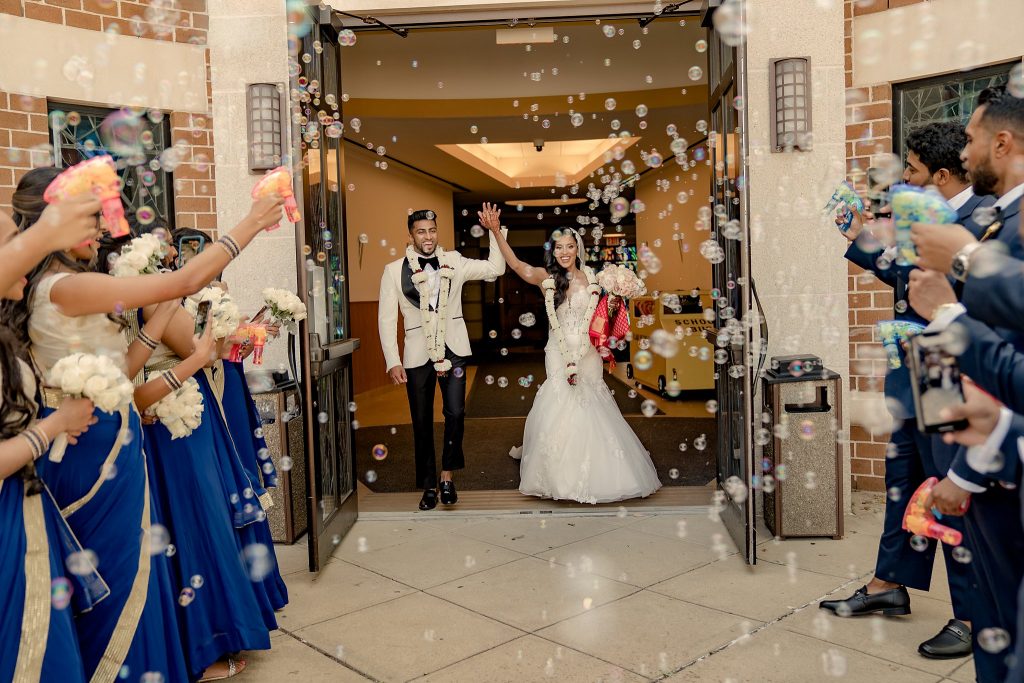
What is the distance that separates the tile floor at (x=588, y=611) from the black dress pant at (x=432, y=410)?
63cm

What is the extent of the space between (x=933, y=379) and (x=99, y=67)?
5575mm

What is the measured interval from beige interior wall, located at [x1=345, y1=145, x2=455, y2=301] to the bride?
601 centimetres

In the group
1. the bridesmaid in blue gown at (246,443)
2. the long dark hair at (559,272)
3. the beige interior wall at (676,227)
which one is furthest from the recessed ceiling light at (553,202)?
the bridesmaid in blue gown at (246,443)

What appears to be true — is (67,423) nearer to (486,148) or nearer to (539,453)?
(539,453)

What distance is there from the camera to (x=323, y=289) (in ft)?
15.9

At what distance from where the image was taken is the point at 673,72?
890 cm

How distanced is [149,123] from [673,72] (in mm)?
5754

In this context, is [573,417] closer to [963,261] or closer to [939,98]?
[939,98]

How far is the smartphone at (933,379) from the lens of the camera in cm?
168

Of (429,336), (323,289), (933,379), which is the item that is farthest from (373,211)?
(933,379)

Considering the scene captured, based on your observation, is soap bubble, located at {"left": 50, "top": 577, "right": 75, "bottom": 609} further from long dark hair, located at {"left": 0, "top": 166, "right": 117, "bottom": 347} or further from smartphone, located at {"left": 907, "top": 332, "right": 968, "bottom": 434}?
smartphone, located at {"left": 907, "top": 332, "right": 968, "bottom": 434}

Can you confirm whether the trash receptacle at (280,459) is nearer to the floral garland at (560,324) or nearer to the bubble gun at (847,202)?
the floral garland at (560,324)

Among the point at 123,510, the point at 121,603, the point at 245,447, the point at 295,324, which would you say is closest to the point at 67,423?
the point at 123,510

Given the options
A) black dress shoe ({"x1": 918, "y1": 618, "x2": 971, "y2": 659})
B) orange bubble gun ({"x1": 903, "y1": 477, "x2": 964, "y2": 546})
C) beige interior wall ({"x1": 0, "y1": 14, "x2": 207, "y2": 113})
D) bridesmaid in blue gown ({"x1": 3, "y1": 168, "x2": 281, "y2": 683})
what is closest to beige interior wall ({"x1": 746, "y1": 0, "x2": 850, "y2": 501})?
black dress shoe ({"x1": 918, "y1": 618, "x2": 971, "y2": 659})
